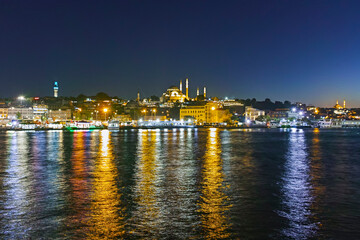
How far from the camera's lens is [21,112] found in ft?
523

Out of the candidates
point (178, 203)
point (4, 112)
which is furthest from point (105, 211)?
point (4, 112)

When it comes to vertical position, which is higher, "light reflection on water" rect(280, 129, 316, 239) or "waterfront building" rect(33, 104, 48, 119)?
"waterfront building" rect(33, 104, 48, 119)

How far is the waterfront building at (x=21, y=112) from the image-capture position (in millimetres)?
154875

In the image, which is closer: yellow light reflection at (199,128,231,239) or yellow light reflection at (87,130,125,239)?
yellow light reflection at (87,130,125,239)

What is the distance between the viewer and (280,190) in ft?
53.2

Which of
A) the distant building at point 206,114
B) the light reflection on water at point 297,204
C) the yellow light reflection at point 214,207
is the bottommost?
the light reflection on water at point 297,204

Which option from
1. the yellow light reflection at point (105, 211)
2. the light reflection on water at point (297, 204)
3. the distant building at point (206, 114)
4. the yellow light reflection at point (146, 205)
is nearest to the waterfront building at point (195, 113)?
the distant building at point (206, 114)

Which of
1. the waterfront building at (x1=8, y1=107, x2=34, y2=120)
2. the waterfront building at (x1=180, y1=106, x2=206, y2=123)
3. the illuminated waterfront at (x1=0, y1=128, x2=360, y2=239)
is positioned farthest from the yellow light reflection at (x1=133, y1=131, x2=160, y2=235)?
the waterfront building at (x1=180, y1=106, x2=206, y2=123)

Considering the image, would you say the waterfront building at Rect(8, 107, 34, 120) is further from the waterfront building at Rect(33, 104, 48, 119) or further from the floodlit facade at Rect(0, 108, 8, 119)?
the waterfront building at Rect(33, 104, 48, 119)

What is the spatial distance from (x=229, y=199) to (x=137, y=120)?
17005 centimetres

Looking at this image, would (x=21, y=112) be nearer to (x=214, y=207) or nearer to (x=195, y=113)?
(x=195, y=113)

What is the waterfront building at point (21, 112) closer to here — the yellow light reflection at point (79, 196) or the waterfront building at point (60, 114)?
the waterfront building at point (60, 114)

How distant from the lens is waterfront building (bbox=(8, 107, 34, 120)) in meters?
155

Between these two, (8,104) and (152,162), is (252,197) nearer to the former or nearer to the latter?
(152,162)
